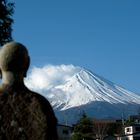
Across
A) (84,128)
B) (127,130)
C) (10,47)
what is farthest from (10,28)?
(127,130)

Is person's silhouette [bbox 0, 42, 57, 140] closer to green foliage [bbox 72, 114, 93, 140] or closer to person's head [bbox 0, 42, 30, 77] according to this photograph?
person's head [bbox 0, 42, 30, 77]

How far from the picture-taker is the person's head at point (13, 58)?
16.2ft

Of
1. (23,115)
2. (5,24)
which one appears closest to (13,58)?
(23,115)

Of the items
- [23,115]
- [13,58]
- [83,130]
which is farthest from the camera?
[83,130]

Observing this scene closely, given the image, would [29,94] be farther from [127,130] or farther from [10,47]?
[127,130]

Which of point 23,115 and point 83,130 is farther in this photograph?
point 83,130

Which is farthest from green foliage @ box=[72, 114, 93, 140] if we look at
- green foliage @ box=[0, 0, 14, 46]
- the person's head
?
the person's head

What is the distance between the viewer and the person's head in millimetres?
4941

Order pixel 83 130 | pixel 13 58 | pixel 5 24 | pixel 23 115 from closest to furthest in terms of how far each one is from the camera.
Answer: pixel 23 115, pixel 13 58, pixel 5 24, pixel 83 130

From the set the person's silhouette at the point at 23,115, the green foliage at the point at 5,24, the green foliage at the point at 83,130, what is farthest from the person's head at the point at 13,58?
the green foliage at the point at 83,130

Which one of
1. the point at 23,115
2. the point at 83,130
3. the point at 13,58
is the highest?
the point at 83,130

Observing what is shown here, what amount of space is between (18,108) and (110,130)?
360ft

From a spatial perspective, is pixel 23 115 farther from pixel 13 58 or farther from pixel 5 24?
pixel 5 24

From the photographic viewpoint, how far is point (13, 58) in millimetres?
4949
